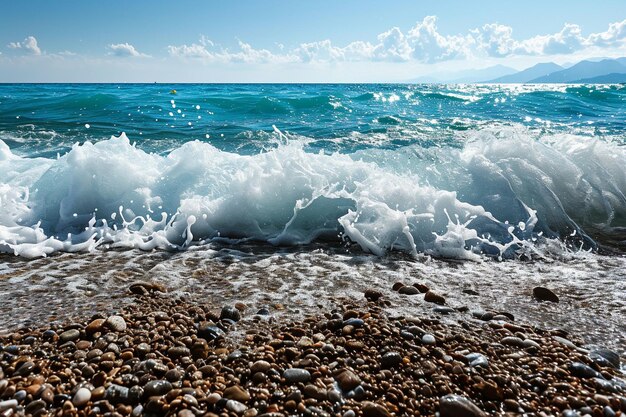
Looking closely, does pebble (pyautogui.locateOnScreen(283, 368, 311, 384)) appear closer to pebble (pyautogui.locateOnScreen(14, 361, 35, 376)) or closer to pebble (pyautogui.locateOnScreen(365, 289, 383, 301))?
pebble (pyautogui.locateOnScreen(365, 289, 383, 301))

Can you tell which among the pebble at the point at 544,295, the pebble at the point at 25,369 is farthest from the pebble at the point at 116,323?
the pebble at the point at 544,295

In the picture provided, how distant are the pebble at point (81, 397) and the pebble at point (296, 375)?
955 mm

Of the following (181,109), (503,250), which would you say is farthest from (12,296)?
(181,109)

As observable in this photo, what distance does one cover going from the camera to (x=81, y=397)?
73.4 inches

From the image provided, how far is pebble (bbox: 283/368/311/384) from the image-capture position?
204cm

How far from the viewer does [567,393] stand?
1970mm

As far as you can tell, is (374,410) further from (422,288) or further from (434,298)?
(422,288)

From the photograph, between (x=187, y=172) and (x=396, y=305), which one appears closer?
(x=396, y=305)

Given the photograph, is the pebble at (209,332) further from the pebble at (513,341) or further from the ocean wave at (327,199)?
the ocean wave at (327,199)

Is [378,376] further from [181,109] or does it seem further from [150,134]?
[181,109]

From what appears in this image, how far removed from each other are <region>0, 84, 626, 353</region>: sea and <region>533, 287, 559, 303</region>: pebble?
63 mm

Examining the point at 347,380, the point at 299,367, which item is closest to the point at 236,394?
the point at 299,367

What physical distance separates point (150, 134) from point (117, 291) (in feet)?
27.7

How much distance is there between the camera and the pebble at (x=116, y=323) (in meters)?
2.46
